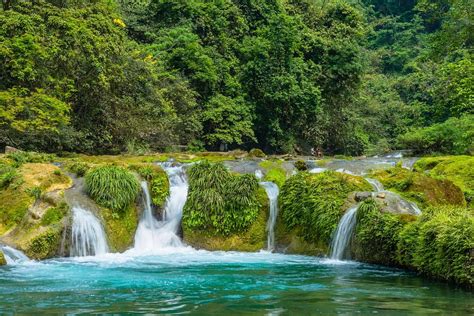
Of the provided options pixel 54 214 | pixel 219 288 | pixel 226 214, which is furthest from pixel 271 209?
pixel 219 288

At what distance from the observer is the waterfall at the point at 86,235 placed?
1320 cm

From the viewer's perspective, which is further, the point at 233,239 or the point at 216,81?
the point at 216,81

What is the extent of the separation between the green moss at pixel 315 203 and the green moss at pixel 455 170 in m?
3.04

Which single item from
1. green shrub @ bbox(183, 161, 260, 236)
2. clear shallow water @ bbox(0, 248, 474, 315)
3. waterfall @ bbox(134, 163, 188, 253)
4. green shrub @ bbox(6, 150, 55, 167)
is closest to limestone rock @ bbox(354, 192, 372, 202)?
clear shallow water @ bbox(0, 248, 474, 315)

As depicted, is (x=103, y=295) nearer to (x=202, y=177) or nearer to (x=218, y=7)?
(x=202, y=177)

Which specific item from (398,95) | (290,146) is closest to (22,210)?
(290,146)

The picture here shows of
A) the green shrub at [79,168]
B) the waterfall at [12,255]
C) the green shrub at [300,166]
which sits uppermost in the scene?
the green shrub at [79,168]

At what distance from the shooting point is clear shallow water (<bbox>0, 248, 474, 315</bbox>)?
7.46 metres

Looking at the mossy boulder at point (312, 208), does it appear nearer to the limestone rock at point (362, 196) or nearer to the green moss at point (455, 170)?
the limestone rock at point (362, 196)

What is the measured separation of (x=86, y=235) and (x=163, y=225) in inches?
97.9

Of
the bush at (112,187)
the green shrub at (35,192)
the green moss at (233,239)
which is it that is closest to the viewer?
the green shrub at (35,192)

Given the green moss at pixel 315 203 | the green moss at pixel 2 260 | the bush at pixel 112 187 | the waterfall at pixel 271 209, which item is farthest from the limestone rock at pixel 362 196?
the green moss at pixel 2 260

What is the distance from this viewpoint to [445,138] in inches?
1030

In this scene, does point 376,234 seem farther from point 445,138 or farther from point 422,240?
point 445,138
